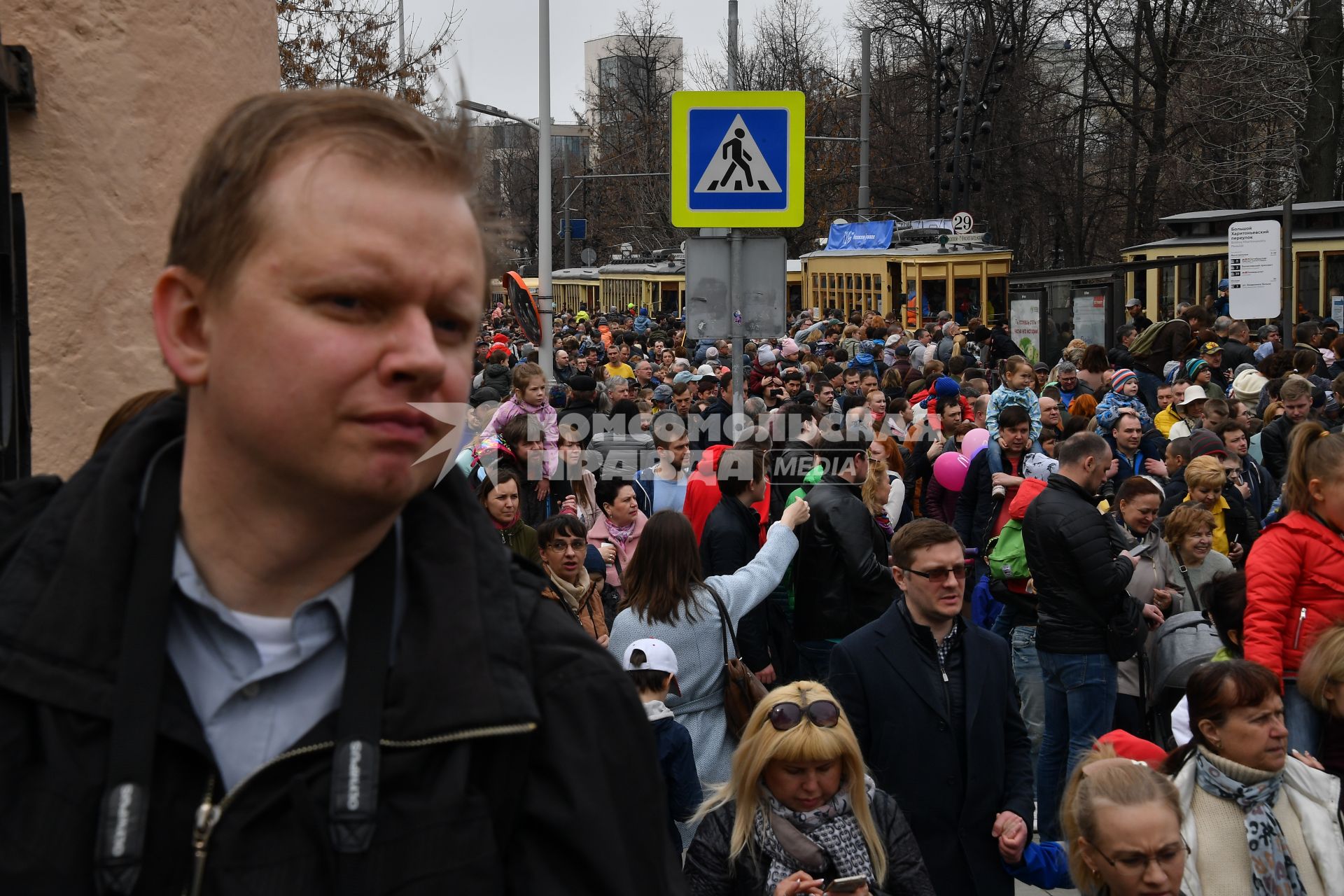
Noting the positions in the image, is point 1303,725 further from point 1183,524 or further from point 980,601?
point 980,601

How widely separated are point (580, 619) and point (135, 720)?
5.34 meters

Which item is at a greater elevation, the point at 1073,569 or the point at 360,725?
the point at 360,725

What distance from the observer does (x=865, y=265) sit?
31172 millimetres

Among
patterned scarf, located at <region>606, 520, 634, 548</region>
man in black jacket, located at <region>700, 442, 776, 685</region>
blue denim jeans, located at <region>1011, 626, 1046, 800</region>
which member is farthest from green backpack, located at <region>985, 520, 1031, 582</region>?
patterned scarf, located at <region>606, 520, 634, 548</region>

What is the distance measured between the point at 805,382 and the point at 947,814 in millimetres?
11041

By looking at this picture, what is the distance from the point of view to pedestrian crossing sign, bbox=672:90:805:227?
7.64 m

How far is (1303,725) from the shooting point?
5.16m

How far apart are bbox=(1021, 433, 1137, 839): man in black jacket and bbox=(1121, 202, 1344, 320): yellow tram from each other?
16283 mm

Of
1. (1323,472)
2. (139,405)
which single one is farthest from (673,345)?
(139,405)

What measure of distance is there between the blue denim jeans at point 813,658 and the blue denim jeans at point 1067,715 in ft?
3.35

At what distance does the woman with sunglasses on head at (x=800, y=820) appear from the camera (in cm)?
386

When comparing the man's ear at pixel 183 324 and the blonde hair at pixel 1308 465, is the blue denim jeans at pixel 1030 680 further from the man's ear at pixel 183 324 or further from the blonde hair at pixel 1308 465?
the man's ear at pixel 183 324

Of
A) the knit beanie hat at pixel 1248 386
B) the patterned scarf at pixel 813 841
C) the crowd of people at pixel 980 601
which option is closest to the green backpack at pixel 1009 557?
the crowd of people at pixel 980 601

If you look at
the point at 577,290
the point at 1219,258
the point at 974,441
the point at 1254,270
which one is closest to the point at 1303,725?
the point at 974,441
